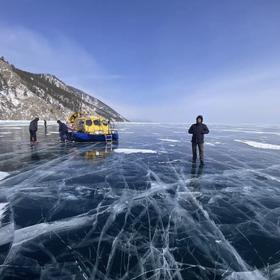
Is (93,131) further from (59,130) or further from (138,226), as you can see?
(138,226)

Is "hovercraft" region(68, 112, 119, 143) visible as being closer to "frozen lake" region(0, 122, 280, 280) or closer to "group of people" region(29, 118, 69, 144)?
"group of people" region(29, 118, 69, 144)

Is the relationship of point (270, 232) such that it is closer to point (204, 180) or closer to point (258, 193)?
point (258, 193)

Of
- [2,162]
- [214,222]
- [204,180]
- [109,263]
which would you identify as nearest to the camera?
[109,263]

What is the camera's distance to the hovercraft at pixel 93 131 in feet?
68.6

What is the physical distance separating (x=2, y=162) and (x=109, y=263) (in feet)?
29.3

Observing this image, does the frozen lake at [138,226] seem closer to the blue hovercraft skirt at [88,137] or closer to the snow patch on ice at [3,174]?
the snow patch on ice at [3,174]

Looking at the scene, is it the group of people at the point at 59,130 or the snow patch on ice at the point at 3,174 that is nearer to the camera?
the snow patch on ice at the point at 3,174

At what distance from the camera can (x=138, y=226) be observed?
16.0 ft

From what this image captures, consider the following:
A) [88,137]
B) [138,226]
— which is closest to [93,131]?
[88,137]

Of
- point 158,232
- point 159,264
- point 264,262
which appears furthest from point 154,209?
point 264,262

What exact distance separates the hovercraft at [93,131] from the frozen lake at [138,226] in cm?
1192

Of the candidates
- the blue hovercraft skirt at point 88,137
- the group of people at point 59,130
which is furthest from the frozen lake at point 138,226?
the blue hovercraft skirt at point 88,137

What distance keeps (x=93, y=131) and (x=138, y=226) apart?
57.7ft

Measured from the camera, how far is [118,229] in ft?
15.5
